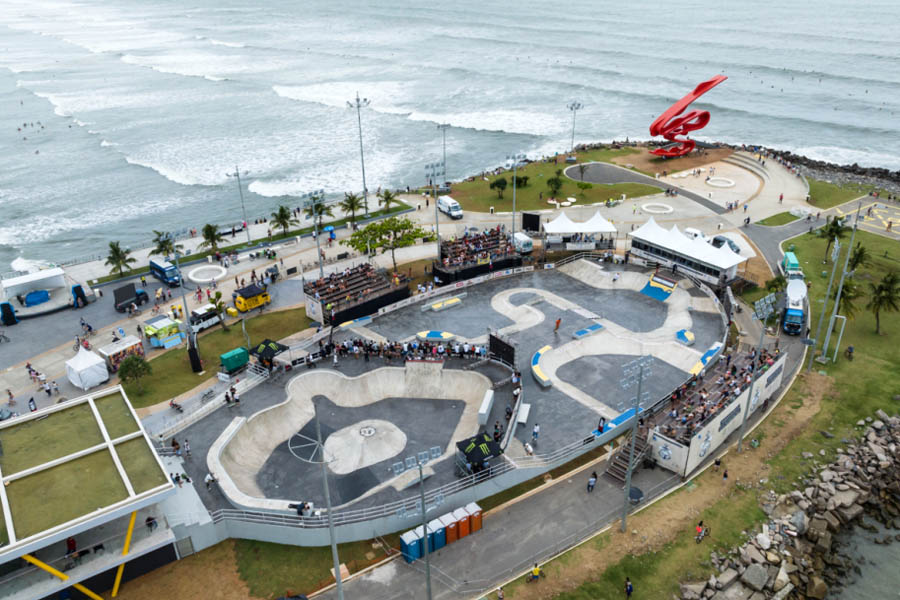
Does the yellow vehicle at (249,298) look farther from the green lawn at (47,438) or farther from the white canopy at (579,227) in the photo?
the white canopy at (579,227)

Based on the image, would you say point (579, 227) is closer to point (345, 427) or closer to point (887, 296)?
point (887, 296)

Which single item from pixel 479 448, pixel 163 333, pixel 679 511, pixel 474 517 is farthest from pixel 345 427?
pixel 163 333

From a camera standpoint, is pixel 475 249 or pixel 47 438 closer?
pixel 47 438

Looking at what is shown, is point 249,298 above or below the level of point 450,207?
below

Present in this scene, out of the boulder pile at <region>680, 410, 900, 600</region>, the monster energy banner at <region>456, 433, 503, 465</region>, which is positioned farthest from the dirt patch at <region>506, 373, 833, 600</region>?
the monster energy banner at <region>456, 433, 503, 465</region>

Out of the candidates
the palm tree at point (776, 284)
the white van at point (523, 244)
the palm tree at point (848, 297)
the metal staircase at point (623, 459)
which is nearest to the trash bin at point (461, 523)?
the metal staircase at point (623, 459)

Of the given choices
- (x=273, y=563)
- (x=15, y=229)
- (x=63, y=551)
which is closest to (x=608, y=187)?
(x=273, y=563)

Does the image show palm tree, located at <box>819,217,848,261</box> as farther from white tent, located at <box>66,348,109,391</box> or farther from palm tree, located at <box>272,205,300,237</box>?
white tent, located at <box>66,348,109,391</box>
